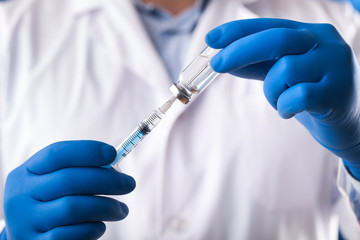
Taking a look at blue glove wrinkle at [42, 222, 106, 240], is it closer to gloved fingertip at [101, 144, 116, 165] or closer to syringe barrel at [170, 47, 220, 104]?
gloved fingertip at [101, 144, 116, 165]

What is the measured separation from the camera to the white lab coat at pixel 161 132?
2.82ft

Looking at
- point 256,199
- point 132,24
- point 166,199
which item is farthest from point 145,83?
point 256,199

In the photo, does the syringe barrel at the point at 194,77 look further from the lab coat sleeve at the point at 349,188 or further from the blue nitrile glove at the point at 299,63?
the lab coat sleeve at the point at 349,188

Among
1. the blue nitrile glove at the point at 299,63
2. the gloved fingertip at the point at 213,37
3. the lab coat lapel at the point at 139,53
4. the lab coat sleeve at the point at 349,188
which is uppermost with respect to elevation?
the lab coat lapel at the point at 139,53

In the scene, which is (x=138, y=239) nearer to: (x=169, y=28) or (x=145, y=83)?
→ (x=145, y=83)

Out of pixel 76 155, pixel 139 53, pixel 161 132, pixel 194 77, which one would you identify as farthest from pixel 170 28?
pixel 76 155

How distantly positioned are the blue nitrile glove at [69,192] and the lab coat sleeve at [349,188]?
0.44 meters

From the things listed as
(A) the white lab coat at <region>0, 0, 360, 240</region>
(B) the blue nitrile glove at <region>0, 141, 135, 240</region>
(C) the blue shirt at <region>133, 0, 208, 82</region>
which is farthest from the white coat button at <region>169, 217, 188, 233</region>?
(C) the blue shirt at <region>133, 0, 208, 82</region>

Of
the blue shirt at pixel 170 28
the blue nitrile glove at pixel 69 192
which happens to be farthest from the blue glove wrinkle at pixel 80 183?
the blue shirt at pixel 170 28

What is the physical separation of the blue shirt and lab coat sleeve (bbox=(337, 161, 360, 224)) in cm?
45

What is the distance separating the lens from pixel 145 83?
0.90 m

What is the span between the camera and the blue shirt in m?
0.97

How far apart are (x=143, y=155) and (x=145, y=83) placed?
0.17 meters

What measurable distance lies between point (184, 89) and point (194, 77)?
1.1 inches
